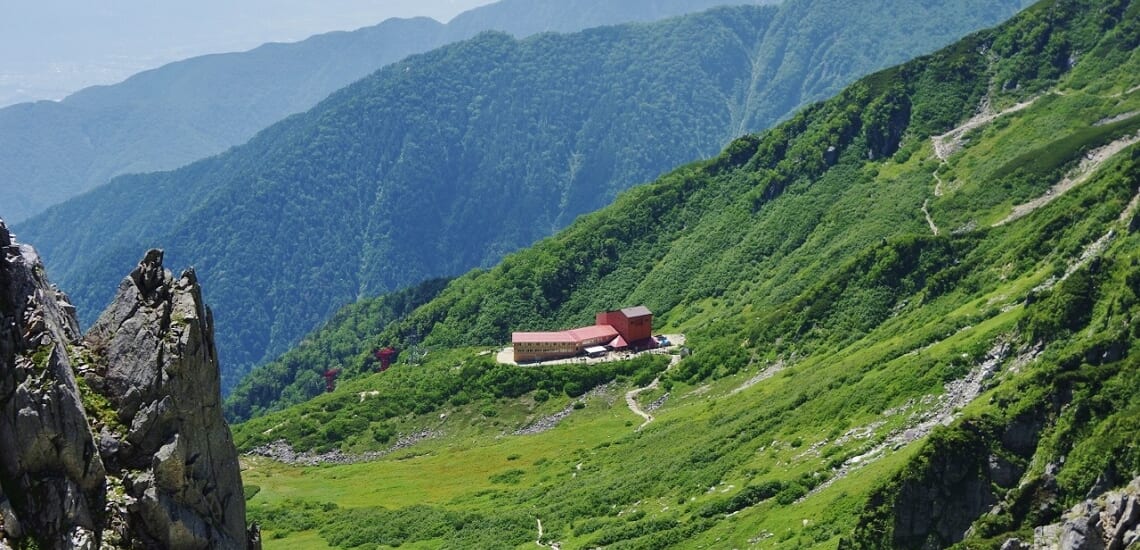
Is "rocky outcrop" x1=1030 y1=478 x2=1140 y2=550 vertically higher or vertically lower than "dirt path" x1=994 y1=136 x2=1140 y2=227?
higher

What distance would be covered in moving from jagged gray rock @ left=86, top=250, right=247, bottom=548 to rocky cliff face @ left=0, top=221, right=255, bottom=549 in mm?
43

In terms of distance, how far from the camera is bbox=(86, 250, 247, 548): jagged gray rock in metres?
38.0

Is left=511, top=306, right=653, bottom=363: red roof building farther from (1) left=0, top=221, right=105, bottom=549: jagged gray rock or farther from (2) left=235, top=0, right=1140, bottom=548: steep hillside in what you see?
(1) left=0, top=221, right=105, bottom=549: jagged gray rock

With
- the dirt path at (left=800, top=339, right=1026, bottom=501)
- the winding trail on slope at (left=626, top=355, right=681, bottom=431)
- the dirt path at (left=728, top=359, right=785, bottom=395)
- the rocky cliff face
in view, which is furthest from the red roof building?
the rocky cliff face

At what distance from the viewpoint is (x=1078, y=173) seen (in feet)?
574

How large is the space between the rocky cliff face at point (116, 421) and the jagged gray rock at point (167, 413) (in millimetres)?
43

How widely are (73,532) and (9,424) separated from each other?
11.8ft

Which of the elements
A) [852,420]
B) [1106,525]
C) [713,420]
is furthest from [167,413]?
[713,420]

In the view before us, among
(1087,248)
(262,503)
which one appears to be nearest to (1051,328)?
(1087,248)

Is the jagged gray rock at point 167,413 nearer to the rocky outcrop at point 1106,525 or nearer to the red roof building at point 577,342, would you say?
the rocky outcrop at point 1106,525

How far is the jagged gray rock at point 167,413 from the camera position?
125 feet

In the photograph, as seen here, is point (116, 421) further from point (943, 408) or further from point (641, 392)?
point (641, 392)

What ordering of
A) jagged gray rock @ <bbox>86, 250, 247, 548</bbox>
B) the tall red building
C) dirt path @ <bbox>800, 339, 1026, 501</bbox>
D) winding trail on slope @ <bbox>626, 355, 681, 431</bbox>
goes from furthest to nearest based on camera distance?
the tall red building < winding trail on slope @ <bbox>626, 355, 681, 431</bbox> < dirt path @ <bbox>800, 339, 1026, 501</bbox> < jagged gray rock @ <bbox>86, 250, 247, 548</bbox>

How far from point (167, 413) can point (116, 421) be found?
61.4 inches
